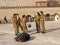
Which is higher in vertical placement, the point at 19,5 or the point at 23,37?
the point at 19,5

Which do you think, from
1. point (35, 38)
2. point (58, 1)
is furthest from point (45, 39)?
point (58, 1)

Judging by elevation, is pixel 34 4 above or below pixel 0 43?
above

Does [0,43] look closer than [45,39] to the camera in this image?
Yes

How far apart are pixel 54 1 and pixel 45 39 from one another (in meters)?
38.7

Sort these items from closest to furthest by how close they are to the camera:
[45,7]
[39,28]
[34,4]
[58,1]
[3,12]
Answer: [39,28]
[3,12]
[45,7]
[34,4]
[58,1]

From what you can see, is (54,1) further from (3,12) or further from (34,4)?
(3,12)

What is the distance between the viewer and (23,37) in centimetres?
1552

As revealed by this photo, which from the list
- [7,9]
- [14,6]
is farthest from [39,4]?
[7,9]

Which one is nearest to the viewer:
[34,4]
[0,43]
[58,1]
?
[0,43]

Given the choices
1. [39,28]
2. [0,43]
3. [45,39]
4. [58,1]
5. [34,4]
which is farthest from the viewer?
[58,1]

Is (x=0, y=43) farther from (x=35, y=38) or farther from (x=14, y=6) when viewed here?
(x=14, y=6)

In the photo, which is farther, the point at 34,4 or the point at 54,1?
the point at 54,1

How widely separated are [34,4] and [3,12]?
10.2m

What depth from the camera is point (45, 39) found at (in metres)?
16.1
